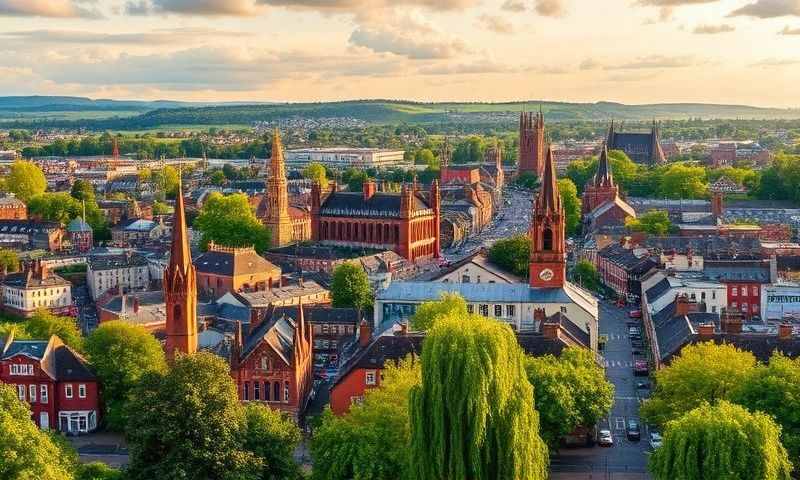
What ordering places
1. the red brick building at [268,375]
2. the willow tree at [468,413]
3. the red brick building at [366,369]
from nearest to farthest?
the willow tree at [468,413], the red brick building at [366,369], the red brick building at [268,375]

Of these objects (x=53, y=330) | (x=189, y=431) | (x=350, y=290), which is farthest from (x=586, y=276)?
(x=189, y=431)

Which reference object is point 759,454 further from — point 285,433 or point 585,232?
point 585,232

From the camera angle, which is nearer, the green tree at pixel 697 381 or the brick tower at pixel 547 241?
the green tree at pixel 697 381

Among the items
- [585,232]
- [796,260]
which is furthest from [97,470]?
[585,232]

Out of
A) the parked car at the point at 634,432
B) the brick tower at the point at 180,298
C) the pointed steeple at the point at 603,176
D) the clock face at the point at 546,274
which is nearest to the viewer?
the parked car at the point at 634,432

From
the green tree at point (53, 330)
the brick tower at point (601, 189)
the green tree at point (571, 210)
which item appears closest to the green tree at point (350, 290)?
the green tree at point (53, 330)

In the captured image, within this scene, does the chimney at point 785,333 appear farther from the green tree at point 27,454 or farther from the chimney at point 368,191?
the chimney at point 368,191
